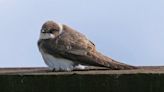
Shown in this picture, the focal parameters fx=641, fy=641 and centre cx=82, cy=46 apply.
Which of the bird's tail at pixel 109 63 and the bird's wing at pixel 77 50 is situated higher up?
the bird's wing at pixel 77 50

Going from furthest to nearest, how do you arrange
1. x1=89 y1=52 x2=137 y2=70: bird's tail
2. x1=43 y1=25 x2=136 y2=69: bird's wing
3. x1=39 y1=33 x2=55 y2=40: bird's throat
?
x1=39 y1=33 x2=55 y2=40: bird's throat
x1=43 y1=25 x2=136 y2=69: bird's wing
x1=89 y1=52 x2=137 y2=70: bird's tail

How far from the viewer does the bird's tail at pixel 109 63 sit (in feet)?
26.2

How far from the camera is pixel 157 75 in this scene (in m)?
6.39

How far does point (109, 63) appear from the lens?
8.20m

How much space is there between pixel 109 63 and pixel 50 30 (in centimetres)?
142

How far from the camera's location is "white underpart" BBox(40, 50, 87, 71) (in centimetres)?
835

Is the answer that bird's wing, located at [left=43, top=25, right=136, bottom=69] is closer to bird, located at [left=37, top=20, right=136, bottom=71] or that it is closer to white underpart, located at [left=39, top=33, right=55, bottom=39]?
bird, located at [left=37, top=20, right=136, bottom=71]
